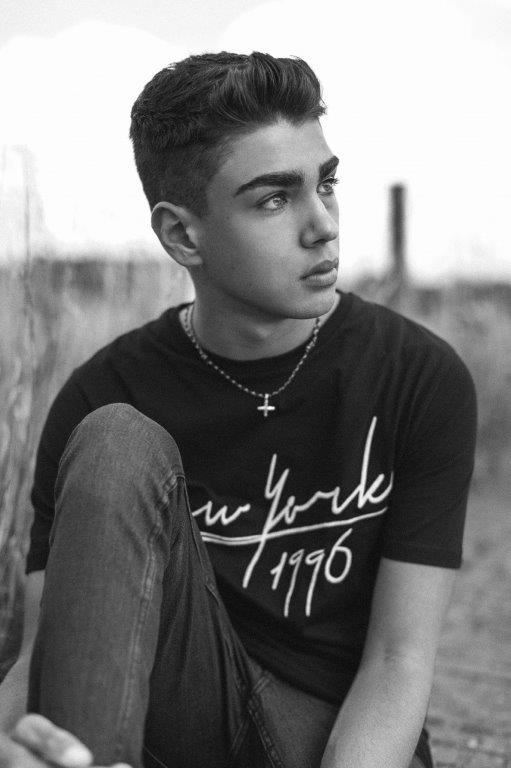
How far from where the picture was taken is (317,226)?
1.98 m

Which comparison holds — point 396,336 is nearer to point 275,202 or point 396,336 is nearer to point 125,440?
point 275,202

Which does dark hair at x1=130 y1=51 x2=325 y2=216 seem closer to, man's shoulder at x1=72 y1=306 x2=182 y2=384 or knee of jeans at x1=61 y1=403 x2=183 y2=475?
man's shoulder at x1=72 y1=306 x2=182 y2=384

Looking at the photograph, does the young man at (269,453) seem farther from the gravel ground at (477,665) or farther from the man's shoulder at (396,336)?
the gravel ground at (477,665)

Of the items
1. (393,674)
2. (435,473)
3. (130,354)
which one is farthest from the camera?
(130,354)

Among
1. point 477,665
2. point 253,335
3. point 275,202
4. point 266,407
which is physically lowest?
point 477,665

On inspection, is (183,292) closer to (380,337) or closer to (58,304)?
(58,304)

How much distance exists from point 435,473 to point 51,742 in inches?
37.0

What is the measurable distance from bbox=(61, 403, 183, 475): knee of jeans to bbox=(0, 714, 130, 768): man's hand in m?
0.41

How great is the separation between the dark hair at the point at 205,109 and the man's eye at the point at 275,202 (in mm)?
150

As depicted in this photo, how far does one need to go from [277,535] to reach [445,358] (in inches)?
19.4

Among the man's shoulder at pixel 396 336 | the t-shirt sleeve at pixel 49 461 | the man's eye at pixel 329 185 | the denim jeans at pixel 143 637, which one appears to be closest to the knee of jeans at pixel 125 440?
the denim jeans at pixel 143 637

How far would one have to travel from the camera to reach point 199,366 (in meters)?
2.16

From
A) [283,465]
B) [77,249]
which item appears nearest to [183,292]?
[77,249]

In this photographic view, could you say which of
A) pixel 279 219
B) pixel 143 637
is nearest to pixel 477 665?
pixel 279 219
